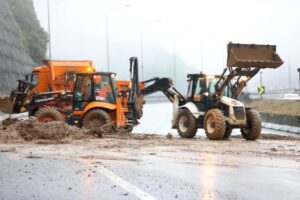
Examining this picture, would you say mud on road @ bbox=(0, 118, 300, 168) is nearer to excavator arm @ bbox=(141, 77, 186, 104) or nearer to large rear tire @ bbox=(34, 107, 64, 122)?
large rear tire @ bbox=(34, 107, 64, 122)

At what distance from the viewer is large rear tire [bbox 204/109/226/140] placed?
63.0ft

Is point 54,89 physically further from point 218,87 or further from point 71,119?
point 218,87

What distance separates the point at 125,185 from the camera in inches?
330

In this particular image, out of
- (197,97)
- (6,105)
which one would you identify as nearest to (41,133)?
(197,97)

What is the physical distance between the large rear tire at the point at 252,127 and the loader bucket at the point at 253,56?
188 cm

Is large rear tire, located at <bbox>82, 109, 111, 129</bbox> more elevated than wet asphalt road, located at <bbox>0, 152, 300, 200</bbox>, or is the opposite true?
large rear tire, located at <bbox>82, 109, 111, 129</bbox>

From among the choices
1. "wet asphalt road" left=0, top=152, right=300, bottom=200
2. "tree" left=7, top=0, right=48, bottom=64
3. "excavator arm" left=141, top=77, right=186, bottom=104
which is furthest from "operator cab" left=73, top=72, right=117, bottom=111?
"tree" left=7, top=0, right=48, bottom=64

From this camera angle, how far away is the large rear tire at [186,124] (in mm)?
21328

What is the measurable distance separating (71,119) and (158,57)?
5613 inches

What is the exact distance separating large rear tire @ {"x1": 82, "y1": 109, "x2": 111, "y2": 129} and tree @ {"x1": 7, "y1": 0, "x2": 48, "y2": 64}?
59.1 meters

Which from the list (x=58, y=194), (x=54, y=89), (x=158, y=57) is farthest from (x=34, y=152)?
(x=158, y=57)

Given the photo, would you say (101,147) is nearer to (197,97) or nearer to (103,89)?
(103,89)

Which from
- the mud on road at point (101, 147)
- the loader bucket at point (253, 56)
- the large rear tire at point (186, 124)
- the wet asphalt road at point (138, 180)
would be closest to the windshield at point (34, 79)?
the mud on road at point (101, 147)

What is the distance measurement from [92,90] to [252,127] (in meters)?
6.17
